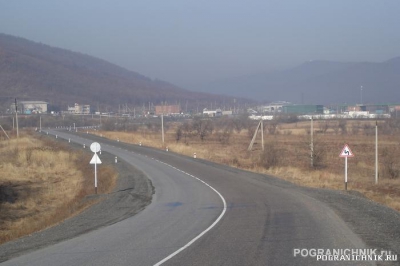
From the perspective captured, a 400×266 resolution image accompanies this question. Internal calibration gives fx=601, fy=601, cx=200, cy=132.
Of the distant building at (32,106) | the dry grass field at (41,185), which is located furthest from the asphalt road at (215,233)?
the distant building at (32,106)

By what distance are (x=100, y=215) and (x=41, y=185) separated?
2202 centimetres

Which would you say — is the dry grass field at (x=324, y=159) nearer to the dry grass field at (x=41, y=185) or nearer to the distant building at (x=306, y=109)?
the dry grass field at (x=41, y=185)

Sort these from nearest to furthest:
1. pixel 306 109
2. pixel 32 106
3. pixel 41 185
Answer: pixel 41 185
pixel 306 109
pixel 32 106

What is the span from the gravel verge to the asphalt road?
46cm

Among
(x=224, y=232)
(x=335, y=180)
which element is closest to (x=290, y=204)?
(x=224, y=232)

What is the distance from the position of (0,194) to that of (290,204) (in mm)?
20662

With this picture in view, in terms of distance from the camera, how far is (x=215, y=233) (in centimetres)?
1396

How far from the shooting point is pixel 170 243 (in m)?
12.7

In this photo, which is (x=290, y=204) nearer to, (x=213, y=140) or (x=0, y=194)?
(x=0, y=194)

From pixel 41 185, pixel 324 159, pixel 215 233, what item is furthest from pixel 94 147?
pixel 324 159

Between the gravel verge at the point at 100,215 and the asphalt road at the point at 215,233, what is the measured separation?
46 cm

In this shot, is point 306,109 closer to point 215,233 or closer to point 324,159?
point 324,159

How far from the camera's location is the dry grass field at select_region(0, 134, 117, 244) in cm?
2347

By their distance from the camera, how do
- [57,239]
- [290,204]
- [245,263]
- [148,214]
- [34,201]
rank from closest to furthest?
[245,263] → [57,239] → [148,214] → [290,204] → [34,201]
